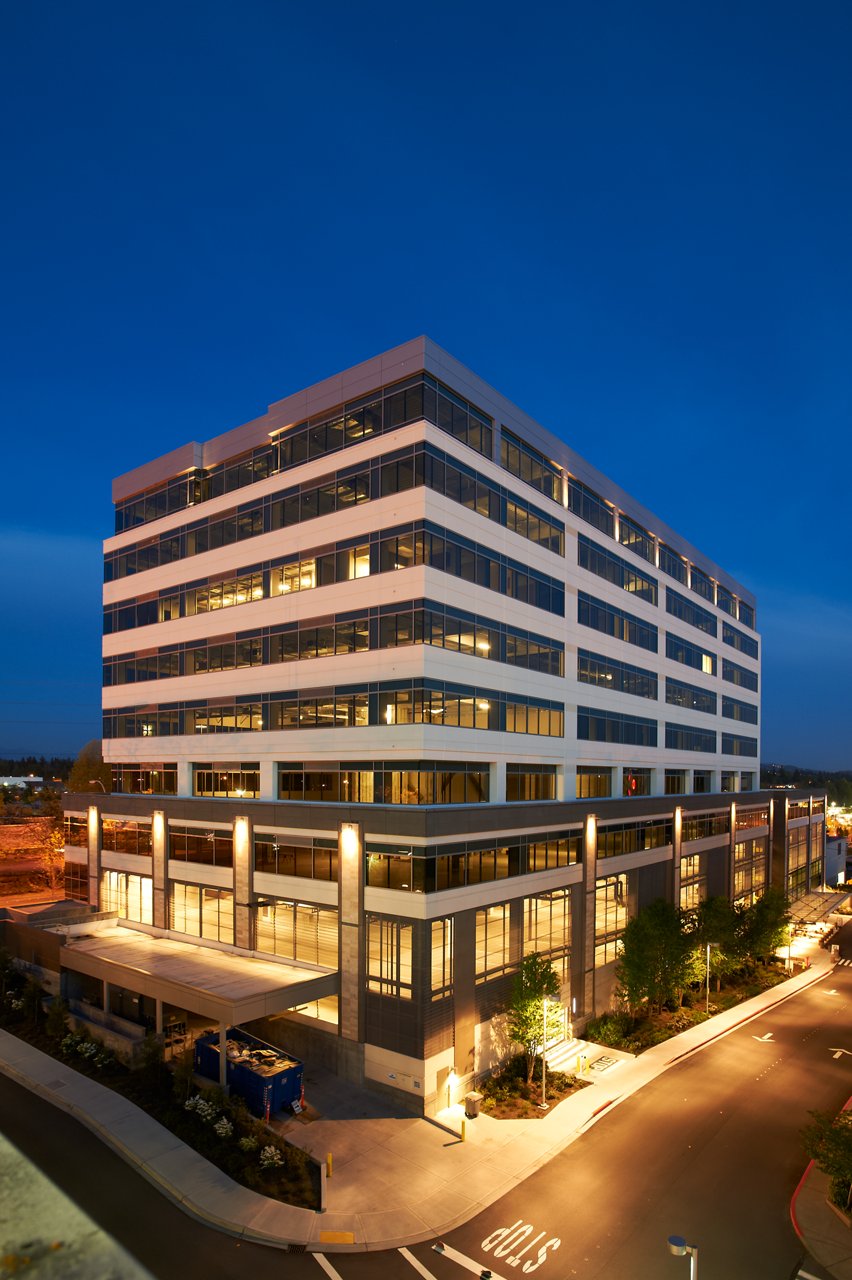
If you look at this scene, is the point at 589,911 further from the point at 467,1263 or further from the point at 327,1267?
the point at 327,1267

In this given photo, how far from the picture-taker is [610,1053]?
122 ft

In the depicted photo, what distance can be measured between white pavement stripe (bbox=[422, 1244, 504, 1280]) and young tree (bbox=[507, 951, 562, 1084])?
37.1 feet

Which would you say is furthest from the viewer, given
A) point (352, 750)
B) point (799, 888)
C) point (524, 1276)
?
point (799, 888)

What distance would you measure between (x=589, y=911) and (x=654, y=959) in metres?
4.07

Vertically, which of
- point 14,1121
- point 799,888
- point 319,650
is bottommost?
point 799,888

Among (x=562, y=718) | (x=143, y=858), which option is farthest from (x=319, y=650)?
(x=143, y=858)

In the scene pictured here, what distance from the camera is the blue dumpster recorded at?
28.3 m

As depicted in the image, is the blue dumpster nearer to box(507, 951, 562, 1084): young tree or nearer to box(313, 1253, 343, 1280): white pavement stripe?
box(313, 1253, 343, 1280): white pavement stripe

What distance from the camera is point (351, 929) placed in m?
32.8

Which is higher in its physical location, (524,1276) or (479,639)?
(479,639)

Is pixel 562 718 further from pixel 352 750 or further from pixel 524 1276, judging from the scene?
A: pixel 524 1276

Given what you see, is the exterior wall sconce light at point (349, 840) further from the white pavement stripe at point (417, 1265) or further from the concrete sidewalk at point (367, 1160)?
the white pavement stripe at point (417, 1265)

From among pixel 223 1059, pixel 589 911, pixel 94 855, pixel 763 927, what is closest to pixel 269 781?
pixel 223 1059

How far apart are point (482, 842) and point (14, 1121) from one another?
20.5m
